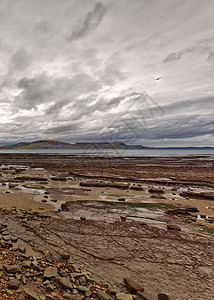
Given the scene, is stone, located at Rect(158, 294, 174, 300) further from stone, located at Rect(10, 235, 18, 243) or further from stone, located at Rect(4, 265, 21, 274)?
stone, located at Rect(10, 235, 18, 243)

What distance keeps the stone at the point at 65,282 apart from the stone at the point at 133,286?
1786mm

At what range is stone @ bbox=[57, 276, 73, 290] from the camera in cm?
496

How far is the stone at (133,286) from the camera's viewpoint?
5053 mm

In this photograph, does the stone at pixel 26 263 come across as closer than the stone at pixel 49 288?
No

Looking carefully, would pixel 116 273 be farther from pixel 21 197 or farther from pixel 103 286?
pixel 21 197

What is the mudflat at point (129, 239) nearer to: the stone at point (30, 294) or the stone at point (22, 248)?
the stone at point (22, 248)

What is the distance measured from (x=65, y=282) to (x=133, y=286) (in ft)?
6.97

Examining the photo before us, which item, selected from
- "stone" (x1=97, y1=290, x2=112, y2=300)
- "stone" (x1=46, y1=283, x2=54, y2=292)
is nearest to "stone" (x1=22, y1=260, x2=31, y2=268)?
"stone" (x1=46, y1=283, x2=54, y2=292)

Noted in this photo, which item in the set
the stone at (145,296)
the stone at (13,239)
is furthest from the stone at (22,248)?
the stone at (145,296)

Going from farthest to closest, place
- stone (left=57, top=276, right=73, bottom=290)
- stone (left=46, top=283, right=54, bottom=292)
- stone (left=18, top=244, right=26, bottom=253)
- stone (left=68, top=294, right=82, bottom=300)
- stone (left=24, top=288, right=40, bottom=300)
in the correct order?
stone (left=18, top=244, right=26, bottom=253), stone (left=57, top=276, right=73, bottom=290), stone (left=46, top=283, right=54, bottom=292), stone (left=68, top=294, right=82, bottom=300), stone (left=24, top=288, right=40, bottom=300)

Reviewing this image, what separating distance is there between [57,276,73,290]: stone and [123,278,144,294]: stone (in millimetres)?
1786

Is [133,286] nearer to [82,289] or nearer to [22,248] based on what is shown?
[82,289]

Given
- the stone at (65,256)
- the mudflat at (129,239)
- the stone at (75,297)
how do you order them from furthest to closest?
the stone at (65,256)
the mudflat at (129,239)
the stone at (75,297)

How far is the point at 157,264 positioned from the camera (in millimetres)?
6516
